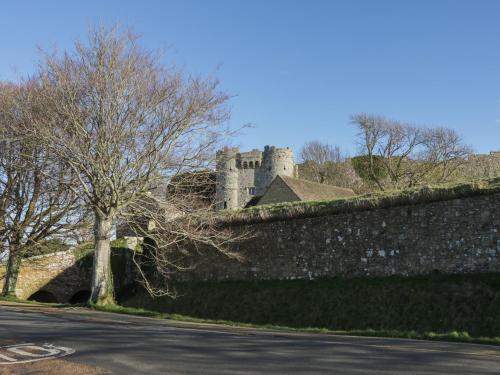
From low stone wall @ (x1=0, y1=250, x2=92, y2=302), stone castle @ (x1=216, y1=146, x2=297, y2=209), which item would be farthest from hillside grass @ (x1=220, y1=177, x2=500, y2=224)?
stone castle @ (x1=216, y1=146, x2=297, y2=209)

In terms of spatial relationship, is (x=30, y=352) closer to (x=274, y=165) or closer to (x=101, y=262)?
(x=101, y=262)

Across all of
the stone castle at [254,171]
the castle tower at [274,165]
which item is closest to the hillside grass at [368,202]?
the stone castle at [254,171]

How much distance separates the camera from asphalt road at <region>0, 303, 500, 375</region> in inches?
295

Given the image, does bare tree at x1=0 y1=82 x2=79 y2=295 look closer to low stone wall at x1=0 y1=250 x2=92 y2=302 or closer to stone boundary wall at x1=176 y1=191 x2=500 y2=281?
low stone wall at x1=0 y1=250 x2=92 y2=302

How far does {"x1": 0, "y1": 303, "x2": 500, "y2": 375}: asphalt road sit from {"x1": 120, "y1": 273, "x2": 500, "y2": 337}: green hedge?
17.6 feet

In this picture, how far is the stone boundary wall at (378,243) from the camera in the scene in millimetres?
17359

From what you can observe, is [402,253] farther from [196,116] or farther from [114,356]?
[114,356]

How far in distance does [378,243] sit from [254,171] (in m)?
51.6

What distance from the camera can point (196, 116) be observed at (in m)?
21.3

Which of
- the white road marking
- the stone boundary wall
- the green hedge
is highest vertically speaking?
the stone boundary wall

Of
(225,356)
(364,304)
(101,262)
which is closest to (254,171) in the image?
(101,262)

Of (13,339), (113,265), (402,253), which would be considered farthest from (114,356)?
(113,265)

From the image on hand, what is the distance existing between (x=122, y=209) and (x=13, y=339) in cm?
1174

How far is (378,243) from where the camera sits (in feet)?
64.4
